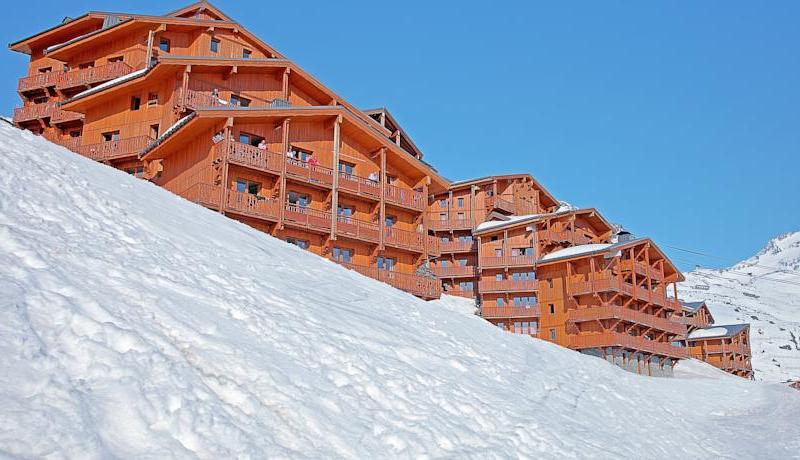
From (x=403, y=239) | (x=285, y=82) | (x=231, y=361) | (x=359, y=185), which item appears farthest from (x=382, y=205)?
(x=231, y=361)

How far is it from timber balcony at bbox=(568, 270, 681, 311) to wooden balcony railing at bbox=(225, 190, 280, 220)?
953 inches

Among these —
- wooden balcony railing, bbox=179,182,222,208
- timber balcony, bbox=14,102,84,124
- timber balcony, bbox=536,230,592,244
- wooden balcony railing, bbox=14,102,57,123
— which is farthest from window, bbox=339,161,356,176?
timber balcony, bbox=536,230,592,244

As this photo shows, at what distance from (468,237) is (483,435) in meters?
52.3

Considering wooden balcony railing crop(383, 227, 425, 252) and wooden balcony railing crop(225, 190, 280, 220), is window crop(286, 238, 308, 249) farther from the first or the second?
wooden balcony railing crop(383, 227, 425, 252)

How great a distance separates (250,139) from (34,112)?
70.4ft

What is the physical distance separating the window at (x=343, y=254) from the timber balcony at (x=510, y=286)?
1947 cm

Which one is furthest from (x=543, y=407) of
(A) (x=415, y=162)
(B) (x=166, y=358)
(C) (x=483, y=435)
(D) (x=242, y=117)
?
(A) (x=415, y=162)

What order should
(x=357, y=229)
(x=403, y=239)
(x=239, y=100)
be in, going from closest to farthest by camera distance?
(x=357, y=229)
(x=403, y=239)
(x=239, y=100)

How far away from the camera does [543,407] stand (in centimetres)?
1155

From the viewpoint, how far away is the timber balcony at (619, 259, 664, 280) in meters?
48.2

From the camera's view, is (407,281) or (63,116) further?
(63,116)

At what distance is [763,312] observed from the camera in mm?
142250

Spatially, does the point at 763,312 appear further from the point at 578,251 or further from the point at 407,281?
the point at 407,281

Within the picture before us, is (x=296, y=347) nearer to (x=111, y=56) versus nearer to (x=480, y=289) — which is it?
(x=111, y=56)
